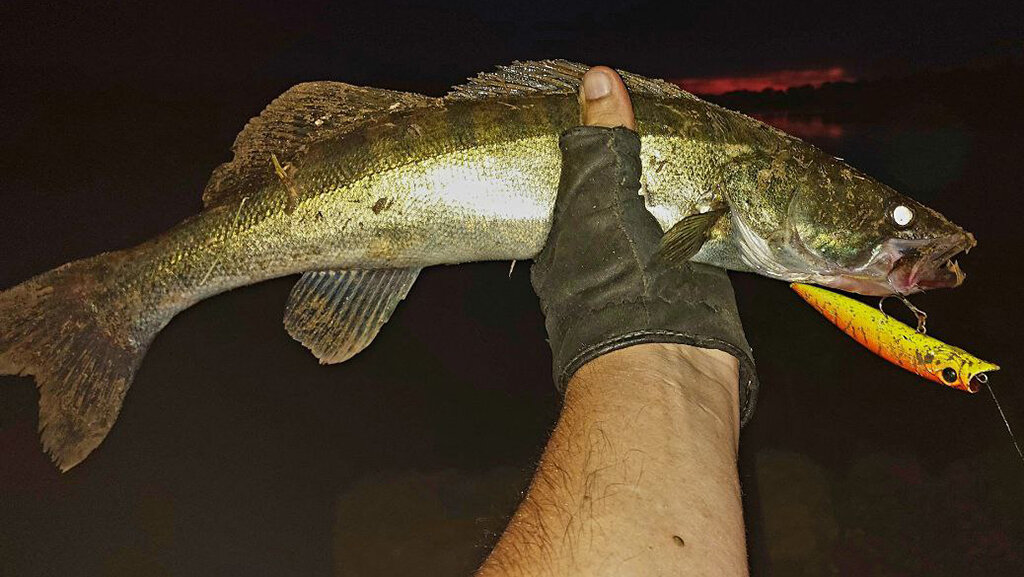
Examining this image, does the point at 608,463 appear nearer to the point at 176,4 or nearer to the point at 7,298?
the point at 7,298

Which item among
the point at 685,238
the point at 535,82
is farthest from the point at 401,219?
the point at 685,238

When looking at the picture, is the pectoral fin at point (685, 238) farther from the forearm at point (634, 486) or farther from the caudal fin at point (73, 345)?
the caudal fin at point (73, 345)

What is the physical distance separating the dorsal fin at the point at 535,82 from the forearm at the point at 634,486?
1.14m

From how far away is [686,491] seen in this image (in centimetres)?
128

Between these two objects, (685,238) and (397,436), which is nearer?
(685,238)

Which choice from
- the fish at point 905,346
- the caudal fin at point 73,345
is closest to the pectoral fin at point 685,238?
the fish at point 905,346

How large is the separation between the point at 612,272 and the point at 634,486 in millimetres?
877

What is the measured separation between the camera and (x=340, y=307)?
2432mm

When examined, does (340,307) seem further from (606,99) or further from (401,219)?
(606,99)

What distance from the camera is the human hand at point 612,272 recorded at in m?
1.87

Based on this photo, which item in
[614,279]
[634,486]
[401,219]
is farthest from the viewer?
[401,219]

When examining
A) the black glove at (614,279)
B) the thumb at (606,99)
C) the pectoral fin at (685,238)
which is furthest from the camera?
the thumb at (606,99)

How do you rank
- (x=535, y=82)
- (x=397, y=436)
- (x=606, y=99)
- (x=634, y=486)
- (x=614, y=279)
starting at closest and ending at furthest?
(x=634, y=486), (x=614, y=279), (x=606, y=99), (x=535, y=82), (x=397, y=436)

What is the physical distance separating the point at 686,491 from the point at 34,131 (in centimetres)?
719
